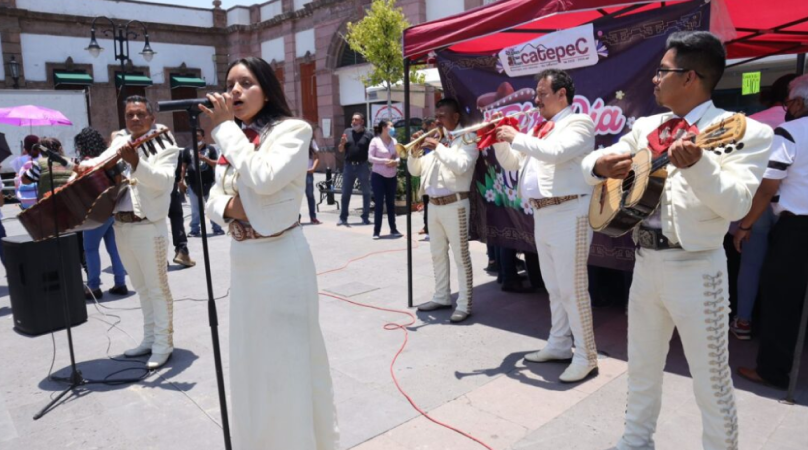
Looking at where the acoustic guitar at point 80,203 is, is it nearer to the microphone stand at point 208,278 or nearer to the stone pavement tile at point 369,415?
the microphone stand at point 208,278

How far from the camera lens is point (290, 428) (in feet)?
7.97

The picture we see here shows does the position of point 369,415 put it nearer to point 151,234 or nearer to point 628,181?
point 628,181

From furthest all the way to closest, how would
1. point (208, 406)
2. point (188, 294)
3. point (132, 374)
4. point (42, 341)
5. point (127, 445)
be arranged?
point (188, 294)
point (42, 341)
point (132, 374)
point (208, 406)
point (127, 445)

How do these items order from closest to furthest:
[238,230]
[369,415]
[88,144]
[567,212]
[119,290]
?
[238,230]
[369,415]
[567,212]
[88,144]
[119,290]

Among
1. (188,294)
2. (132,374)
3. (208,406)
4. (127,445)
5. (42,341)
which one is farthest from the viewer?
(188,294)

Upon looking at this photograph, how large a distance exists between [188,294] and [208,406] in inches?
119

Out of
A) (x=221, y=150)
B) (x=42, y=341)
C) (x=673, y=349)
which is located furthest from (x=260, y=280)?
(x=42, y=341)

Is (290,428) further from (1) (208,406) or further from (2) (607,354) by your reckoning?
(2) (607,354)

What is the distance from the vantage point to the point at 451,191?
504cm

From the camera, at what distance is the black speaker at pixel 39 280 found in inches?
186

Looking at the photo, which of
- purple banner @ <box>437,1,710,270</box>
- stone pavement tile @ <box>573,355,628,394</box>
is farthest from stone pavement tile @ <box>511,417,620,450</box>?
purple banner @ <box>437,1,710,270</box>

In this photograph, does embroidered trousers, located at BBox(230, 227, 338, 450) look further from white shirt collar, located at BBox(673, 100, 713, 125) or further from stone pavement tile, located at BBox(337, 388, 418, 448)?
white shirt collar, located at BBox(673, 100, 713, 125)

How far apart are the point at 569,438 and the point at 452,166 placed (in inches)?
99.3

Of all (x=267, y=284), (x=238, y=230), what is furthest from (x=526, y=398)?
(x=238, y=230)
